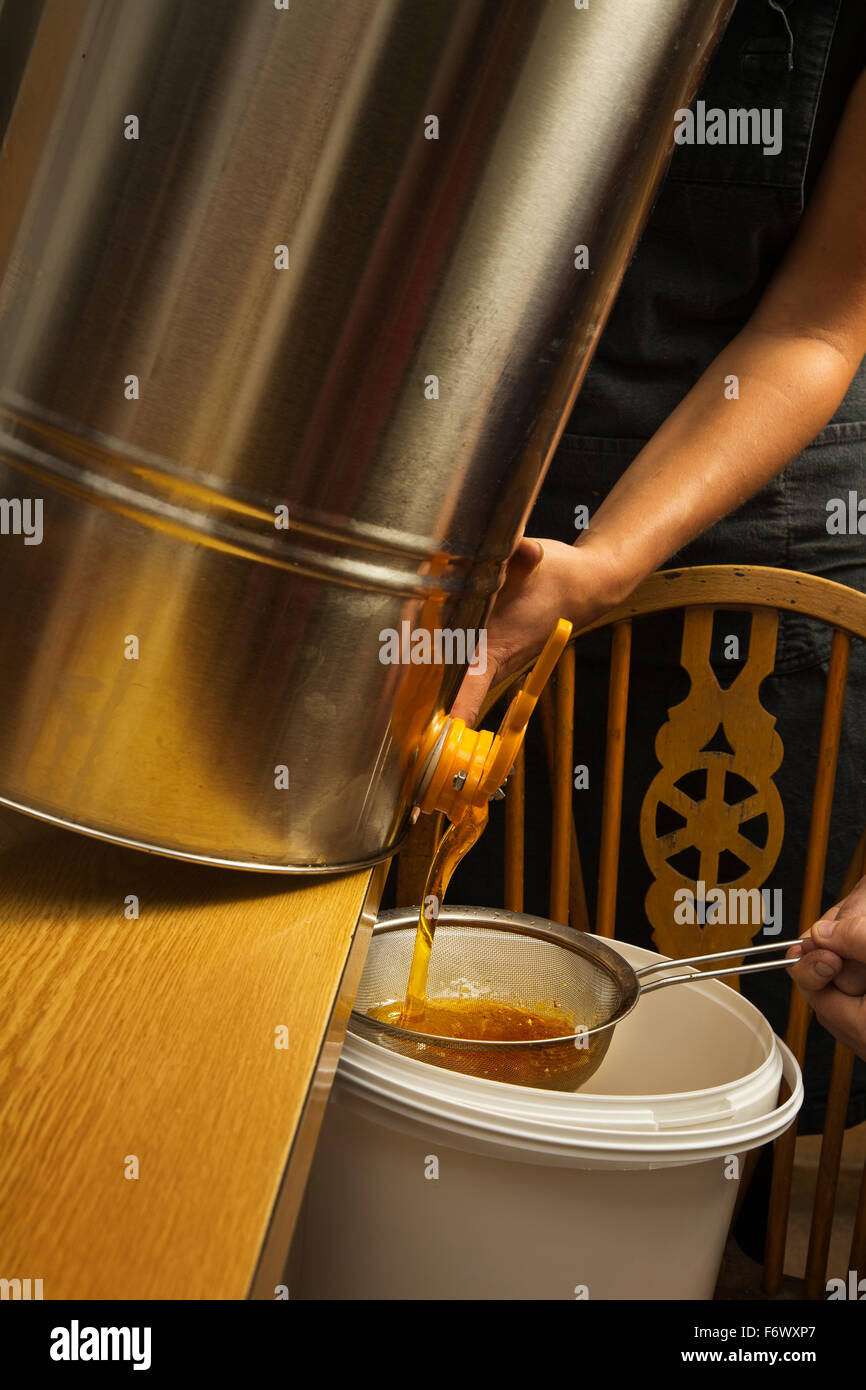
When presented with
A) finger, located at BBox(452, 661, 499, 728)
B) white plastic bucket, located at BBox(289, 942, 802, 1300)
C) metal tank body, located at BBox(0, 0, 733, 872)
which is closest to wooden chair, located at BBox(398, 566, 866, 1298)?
finger, located at BBox(452, 661, 499, 728)

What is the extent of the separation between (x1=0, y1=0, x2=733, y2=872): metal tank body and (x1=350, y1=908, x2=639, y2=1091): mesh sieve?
9.0 inches

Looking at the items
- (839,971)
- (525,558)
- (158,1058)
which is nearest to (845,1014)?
(839,971)

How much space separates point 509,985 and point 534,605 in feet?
0.91

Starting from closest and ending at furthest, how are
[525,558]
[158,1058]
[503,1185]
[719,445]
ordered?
[158,1058] → [503,1185] → [525,558] → [719,445]

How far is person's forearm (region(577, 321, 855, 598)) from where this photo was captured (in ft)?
3.04

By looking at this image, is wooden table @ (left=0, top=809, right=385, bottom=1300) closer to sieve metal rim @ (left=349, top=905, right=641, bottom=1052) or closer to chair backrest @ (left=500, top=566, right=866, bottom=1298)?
sieve metal rim @ (left=349, top=905, right=641, bottom=1052)

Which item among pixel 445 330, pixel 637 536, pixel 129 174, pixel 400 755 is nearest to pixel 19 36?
pixel 129 174

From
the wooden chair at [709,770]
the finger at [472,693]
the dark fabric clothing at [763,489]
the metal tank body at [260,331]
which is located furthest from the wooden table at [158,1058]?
the dark fabric clothing at [763,489]

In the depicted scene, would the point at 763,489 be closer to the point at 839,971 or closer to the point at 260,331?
the point at 839,971

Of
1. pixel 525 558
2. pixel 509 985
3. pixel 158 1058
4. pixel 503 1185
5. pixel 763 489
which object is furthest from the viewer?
pixel 763 489

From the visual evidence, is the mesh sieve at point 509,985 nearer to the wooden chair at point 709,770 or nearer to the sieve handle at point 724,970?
the sieve handle at point 724,970

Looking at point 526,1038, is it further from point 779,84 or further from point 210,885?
point 779,84

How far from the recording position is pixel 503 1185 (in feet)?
1.97
